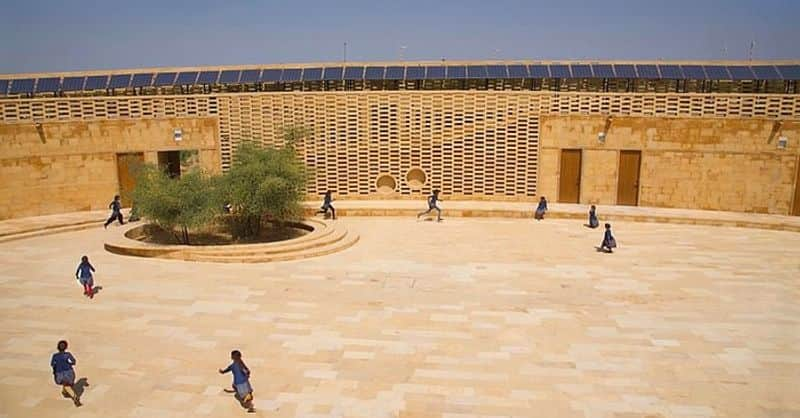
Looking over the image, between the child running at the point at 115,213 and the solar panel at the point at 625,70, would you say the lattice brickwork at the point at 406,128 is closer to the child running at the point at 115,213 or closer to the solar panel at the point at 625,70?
the solar panel at the point at 625,70

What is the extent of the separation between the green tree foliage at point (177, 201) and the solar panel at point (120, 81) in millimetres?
6842

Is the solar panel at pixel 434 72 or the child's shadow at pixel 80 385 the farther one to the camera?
the solar panel at pixel 434 72

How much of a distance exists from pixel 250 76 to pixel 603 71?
11.3m

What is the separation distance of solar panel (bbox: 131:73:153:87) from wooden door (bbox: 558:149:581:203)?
13182 millimetres

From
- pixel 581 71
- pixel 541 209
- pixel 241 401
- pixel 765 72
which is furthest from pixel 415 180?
pixel 241 401

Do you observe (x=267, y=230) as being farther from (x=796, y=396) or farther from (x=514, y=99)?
(x=796, y=396)

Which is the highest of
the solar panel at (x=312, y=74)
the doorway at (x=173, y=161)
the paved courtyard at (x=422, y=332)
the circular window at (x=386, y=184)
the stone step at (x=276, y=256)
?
the solar panel at (x=312, y=74)

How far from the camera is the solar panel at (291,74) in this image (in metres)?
18.3

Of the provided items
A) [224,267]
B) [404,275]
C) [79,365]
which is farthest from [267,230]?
[79,365]

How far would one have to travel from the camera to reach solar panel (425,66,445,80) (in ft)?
58.7

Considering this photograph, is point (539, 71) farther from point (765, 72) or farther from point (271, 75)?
point (271, 75)

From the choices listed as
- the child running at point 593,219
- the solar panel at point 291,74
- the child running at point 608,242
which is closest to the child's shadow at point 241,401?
the child running at point 608,242

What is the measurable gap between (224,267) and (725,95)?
13.7 m

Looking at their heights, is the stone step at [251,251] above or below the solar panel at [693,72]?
below
